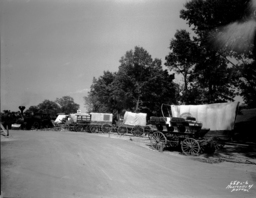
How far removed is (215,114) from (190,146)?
4.64m

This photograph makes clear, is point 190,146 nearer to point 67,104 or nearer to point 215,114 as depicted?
point 215,114

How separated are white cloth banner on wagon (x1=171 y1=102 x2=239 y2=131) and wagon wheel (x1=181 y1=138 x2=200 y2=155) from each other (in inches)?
142

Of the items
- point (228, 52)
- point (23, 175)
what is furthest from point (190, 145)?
point (228, 52)

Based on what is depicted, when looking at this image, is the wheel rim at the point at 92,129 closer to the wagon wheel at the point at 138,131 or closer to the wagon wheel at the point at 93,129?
the wagon wheel at the point at 93,129

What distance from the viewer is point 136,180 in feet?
16.7

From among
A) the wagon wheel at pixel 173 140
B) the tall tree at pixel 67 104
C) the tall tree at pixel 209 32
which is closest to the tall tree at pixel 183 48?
the tall tree at pixel 209 32

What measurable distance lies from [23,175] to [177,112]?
1308 centimetres

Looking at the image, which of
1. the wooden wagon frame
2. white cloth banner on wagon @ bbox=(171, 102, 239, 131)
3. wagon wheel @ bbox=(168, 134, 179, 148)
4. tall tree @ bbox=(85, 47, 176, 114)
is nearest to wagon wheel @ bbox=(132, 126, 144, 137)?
white cloth banner on wagon @ bbox=(171, 102, 239, 131)

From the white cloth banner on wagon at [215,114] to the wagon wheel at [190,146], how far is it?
142 inches

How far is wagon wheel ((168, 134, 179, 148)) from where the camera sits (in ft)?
35.7

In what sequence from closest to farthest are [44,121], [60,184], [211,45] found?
[60,184], [211,45], [44,121]

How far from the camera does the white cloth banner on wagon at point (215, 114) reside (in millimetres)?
12055

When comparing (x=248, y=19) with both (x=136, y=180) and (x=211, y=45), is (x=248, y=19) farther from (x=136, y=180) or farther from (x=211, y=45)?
(x=136, y=180)

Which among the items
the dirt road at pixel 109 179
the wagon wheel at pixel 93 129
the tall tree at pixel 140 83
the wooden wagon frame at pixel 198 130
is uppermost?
the tall tree at pixel 140 83
